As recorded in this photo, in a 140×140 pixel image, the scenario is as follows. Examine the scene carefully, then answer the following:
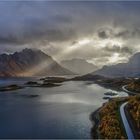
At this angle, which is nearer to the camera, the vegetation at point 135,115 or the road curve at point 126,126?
the road curve at point 126,126

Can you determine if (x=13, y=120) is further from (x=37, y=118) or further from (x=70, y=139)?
(x=70, y=139)

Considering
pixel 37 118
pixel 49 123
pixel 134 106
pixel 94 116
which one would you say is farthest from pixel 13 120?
pixel 134 106

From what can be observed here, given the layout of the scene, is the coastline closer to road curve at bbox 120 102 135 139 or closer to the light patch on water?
road curve at bbox 120 102 135 139

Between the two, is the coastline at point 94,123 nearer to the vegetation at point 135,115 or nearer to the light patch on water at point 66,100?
the vegetation at point 135,115

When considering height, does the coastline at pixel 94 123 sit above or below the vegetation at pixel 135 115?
below

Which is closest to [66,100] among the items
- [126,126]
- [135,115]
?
[135,115]

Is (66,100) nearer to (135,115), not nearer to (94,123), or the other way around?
(94,123)

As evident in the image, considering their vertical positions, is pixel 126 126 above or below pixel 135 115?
below

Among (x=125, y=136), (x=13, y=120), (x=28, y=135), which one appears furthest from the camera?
(x=13, y=120)

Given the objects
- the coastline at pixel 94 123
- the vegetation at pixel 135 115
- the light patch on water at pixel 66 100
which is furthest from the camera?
the light patch on water at pixel 66 100

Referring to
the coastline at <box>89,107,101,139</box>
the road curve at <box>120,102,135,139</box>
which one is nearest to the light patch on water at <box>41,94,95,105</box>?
the coastline at <box>89,107,101,139</box>

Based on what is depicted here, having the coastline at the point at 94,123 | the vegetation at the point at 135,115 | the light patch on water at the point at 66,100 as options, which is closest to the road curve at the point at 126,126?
the vegetation at the point at 135,115
